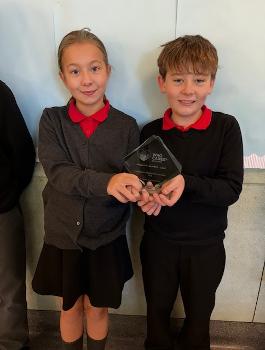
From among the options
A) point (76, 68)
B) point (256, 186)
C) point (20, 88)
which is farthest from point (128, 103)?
point (256, 186)

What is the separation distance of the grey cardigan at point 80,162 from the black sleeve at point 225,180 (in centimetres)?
23

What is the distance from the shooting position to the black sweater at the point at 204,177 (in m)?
1.11

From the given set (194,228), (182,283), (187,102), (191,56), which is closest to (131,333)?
(182,283)

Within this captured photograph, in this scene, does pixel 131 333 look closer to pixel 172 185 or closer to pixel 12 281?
pixel 12 281

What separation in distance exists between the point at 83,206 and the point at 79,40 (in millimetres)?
489

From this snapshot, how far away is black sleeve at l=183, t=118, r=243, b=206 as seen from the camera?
3.58 feet

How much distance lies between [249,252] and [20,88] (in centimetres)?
102

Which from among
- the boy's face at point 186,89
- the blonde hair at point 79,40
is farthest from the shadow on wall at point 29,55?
the boy's face at point 186,89

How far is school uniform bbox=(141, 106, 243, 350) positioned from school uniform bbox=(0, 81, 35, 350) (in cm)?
42

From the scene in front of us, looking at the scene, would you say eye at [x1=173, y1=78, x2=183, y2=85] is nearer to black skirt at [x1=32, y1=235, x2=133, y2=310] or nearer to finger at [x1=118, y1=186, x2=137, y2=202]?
finger at [x1=118, y1=186, x2=137, y2=202]

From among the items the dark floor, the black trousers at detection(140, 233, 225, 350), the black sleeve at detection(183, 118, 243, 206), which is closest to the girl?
the black trousers at detection(140, 233, 225, 350)

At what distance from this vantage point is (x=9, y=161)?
1288mm

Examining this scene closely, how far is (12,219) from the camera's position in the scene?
4.45ft

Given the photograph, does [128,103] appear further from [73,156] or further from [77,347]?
[77,347]
